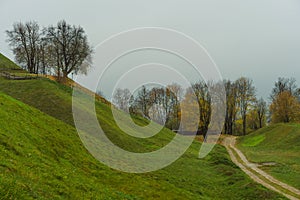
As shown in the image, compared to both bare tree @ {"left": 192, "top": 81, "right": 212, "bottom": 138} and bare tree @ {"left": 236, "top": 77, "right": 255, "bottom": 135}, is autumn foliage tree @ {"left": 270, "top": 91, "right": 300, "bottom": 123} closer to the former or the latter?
bare tree @ {"left": 236, "top": 77, "right": 255, "bottom": 135}

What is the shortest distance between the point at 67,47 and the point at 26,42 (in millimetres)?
27272

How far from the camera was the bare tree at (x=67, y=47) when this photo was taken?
69.0 m

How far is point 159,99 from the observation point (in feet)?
349

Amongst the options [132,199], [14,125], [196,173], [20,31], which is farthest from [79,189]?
[20,31]

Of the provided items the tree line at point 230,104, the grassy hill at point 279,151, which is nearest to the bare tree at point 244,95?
the tree line at point 230,104

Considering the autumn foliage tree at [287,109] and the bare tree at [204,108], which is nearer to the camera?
the bare tree at [204,108]

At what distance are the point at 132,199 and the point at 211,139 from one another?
61.6m

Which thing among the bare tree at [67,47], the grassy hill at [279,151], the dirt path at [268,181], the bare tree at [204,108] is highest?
the bare tree at [67,47]

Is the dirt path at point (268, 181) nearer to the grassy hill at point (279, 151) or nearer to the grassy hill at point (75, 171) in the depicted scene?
the grassy hill at point (279, 151)

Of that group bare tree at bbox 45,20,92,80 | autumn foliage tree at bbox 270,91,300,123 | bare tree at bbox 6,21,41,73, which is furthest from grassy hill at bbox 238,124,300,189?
bare tree at bbox 6,21,41,73

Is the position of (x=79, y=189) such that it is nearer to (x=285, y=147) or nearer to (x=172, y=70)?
(x=172, y=70)

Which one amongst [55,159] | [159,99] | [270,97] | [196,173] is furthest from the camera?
[270,97]

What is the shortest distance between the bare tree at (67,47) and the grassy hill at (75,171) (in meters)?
27.3

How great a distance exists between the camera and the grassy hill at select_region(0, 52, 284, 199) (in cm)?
1277
